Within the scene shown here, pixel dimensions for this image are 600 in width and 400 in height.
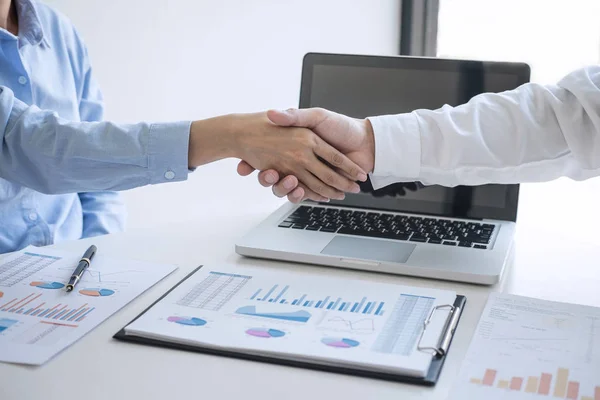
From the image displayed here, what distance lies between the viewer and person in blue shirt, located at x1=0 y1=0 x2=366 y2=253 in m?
1.28

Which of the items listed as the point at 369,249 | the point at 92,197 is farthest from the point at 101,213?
the point at 369,249

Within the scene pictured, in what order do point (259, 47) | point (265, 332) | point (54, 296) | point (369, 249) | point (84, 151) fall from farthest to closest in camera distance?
point (259, 47), point (84, 151), point (369, 249), point (54, 296), point (265, 332)

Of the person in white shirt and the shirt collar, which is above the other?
the shirt collar

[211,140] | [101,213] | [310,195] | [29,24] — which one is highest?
[29,24]

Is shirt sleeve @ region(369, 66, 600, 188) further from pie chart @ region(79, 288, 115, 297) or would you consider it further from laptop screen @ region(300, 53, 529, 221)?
pie chart @ region(79, 288, 115, 297)

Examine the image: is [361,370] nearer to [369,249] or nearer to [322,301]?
[322,301]

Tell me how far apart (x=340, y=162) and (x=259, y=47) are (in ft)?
4.35

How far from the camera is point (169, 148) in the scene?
1.27m

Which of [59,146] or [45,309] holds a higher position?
[59,146]

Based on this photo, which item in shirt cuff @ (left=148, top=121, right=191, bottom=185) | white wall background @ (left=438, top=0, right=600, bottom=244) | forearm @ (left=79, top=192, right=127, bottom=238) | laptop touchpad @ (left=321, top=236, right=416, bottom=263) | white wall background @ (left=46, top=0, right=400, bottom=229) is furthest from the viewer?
white wall background @ (left=438, top=0, right=600, bottom=244)

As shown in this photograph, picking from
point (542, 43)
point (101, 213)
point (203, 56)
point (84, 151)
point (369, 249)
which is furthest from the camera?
point (542, 43)

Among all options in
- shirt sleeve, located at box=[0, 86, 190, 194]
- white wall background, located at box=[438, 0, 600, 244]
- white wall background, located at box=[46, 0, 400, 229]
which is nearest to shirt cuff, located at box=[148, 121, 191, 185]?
shirt sleeve, located at box=[0, 86, 190, 194]

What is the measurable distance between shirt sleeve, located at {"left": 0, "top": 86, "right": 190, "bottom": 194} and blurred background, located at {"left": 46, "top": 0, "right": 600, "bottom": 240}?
70 cm

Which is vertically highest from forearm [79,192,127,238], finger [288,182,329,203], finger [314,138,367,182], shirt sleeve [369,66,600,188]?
shirt sleeve [369,66,600,188]
